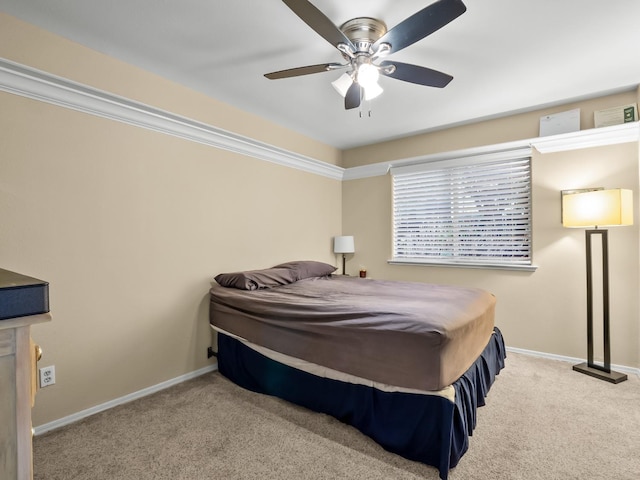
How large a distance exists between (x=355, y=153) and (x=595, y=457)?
3863mm

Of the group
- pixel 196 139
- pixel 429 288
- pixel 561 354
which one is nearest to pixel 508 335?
pixel 561 354

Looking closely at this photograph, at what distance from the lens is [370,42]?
6.65 feet

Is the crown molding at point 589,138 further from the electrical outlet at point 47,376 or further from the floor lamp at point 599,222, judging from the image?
the electrical outlet at point 47,376

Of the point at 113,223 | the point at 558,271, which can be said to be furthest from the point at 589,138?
the point at 113,223

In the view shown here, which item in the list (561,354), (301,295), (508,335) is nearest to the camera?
(301,295)

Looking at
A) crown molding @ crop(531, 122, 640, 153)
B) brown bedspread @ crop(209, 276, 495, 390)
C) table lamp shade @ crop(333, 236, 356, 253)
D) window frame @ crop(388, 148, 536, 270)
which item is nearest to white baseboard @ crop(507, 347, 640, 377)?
window frame @ crop(388, 148, 536, 270)

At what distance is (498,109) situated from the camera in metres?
3.25

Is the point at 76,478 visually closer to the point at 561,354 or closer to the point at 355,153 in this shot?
the point at 561,354

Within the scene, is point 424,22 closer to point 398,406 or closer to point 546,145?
point 398,406

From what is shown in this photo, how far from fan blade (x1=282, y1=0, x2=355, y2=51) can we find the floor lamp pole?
2.68m

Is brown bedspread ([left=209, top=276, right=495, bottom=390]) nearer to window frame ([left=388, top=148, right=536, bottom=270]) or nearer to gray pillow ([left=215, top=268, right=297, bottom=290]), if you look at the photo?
gray pillow ([left=215, top=268, right=297, bottom=290])

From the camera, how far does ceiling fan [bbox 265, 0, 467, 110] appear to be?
1522mm

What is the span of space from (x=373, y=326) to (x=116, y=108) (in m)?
2.32

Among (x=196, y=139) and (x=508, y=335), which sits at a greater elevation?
(x=196, y=139)
